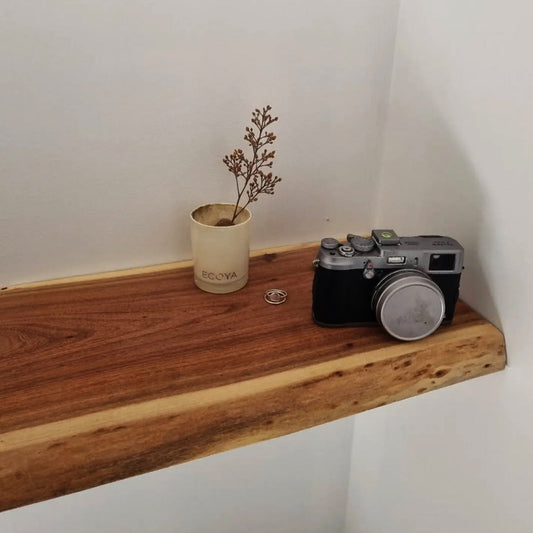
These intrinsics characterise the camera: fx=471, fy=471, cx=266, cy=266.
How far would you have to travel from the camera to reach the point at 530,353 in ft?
1.75

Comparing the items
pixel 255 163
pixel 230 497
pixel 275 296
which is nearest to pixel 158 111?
pixel 255 163

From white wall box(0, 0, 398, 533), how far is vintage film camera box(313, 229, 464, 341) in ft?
0.68

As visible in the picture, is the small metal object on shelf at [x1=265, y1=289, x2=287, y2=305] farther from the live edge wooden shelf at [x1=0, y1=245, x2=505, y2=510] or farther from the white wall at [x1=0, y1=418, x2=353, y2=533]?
the white wall at [x1=0, y1=418, x2=353, y2=533]

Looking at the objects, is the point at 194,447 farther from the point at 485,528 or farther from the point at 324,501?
the point at 324,501

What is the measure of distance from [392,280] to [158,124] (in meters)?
0.34

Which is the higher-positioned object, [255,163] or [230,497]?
[255,163]

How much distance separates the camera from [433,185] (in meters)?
0.64

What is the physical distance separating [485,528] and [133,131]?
691 mm

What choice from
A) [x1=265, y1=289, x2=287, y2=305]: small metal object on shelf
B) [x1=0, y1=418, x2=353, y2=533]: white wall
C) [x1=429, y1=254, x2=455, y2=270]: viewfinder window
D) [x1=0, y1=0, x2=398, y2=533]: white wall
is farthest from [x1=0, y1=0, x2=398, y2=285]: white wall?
[x1=0, y1=418, x2=353, y2=533]: white wall

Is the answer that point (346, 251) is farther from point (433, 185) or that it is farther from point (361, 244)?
point (433, 185)

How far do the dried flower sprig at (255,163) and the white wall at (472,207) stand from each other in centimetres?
20

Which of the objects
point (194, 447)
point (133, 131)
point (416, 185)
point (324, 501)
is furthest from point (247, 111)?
point (324, 501)

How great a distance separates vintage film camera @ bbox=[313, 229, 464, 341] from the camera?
507 millimetres

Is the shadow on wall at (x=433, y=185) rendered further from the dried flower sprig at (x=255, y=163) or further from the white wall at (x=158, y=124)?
the dried flower sprig at (x=255, y=163)
